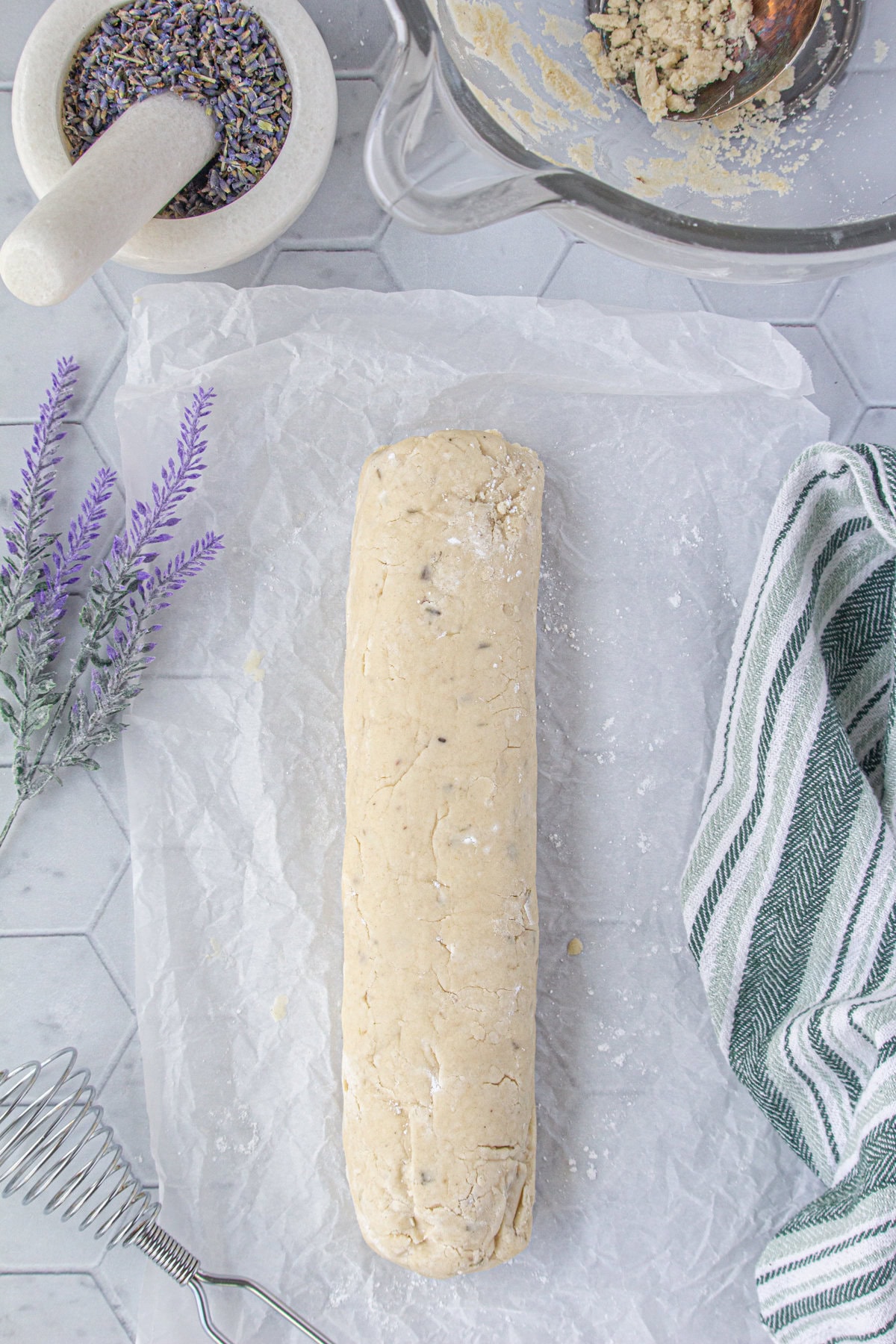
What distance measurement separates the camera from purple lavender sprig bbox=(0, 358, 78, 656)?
1.16m

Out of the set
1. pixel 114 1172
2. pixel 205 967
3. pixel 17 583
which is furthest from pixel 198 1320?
pixel 17 583

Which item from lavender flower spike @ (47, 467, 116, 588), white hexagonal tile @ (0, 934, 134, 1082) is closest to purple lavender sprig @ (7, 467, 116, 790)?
lavender flower spike @ (47, 467, 116, 588)

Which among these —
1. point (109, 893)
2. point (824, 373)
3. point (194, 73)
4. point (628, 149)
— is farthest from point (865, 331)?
point (109, 893)

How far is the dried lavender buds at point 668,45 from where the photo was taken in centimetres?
92

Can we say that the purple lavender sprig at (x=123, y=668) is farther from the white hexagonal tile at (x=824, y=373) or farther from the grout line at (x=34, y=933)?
the white hexagonal tile at (x=824, y=373)

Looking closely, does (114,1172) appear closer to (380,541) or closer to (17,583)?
(17,583)

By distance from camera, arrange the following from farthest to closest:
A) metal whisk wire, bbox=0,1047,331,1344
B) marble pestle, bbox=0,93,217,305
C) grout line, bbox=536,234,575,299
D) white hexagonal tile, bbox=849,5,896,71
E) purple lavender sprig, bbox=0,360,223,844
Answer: grout line, bbox=536,234,575,299, purple lavender sprig, bbox=0,360,223,844, metal whisk wire, bbox=0,1047,331,1344, white hexagonal tile, bbox=849,5,896,71, marble pestle, bbox=0,93,217,305

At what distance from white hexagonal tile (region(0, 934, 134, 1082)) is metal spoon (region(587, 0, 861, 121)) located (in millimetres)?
1164

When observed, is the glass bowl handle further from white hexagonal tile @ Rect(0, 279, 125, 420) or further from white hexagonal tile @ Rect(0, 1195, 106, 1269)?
white hexagonal tile @ Rect(0, 1195, 106, 1269)

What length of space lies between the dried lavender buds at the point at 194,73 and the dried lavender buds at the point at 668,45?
368mm

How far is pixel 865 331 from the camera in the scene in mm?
1294

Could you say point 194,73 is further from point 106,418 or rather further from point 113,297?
point 106,418

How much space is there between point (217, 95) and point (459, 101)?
0.38 metres

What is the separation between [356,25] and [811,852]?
3.76 feet
